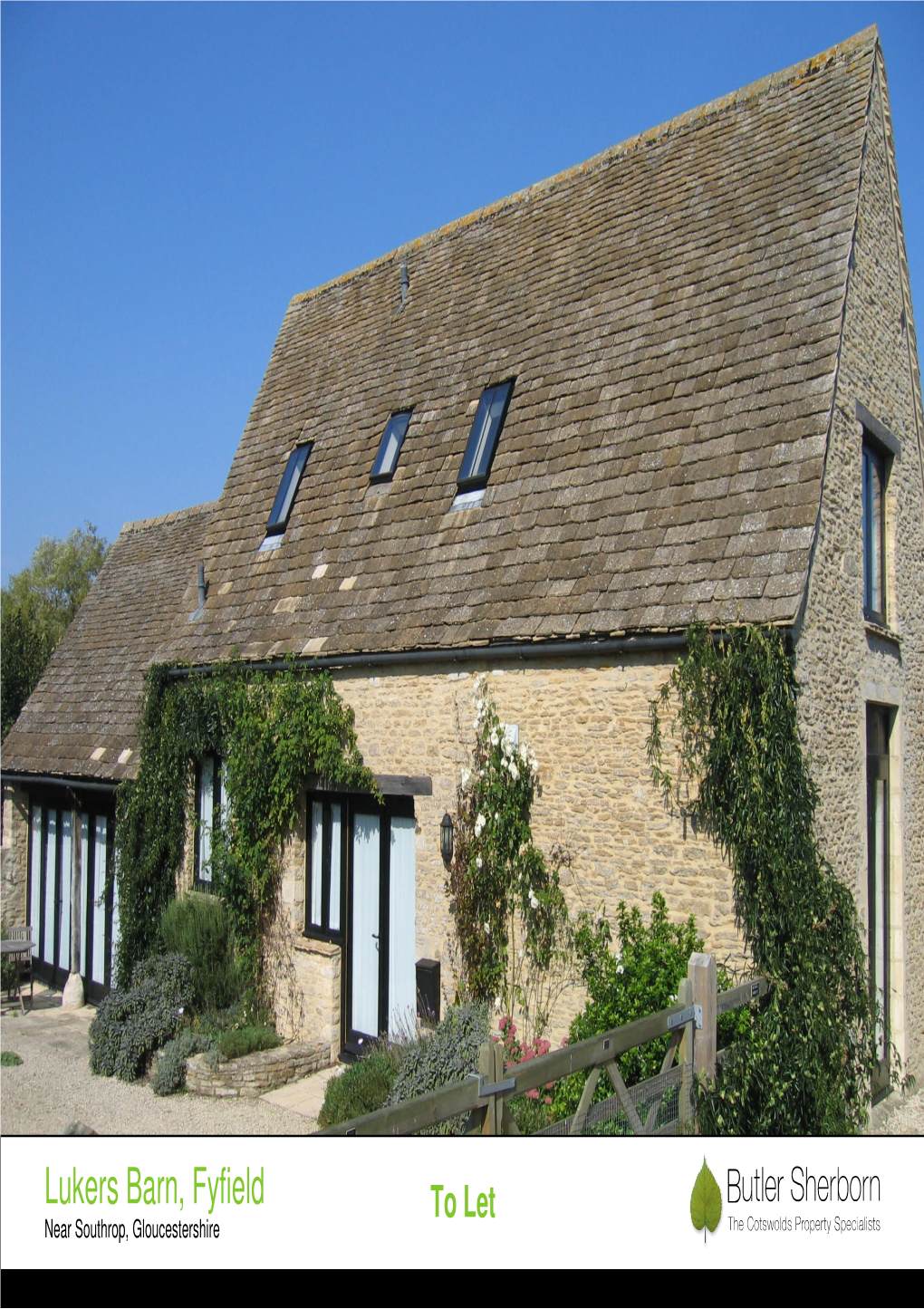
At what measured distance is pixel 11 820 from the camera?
1445 cm

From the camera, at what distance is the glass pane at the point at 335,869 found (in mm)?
9609

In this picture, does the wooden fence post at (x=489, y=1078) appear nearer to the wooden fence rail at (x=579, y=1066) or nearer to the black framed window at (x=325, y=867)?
the wooden fence rail at (x=579, y=1066)

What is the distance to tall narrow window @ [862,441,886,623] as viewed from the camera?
8305 millimetres

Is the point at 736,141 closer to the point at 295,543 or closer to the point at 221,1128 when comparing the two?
the point at 295,543

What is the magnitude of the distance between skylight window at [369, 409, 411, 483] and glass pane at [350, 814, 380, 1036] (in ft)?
12.2

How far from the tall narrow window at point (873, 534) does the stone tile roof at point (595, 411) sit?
1550mm

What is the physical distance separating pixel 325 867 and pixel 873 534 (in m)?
6.03

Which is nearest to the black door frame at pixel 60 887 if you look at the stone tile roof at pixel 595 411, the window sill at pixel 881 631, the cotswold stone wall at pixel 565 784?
the stone tile roof at pixel 595 411

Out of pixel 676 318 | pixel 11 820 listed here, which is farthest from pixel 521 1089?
pixel 11 820

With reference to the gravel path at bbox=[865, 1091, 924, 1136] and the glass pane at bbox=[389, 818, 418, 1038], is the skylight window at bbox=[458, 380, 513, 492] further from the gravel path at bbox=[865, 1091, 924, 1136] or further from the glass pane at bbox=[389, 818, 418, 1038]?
the gravel path at bbox=[865, 1091, 924, 1136]

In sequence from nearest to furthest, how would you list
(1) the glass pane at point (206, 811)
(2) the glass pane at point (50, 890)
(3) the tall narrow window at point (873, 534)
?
1. (3) the tall narrow window at point (873, 534)
2. (1) the glass pane at point (206, 811)
3. (2) the glass pane at point (50, 890)

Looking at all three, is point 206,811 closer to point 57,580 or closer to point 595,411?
point 595,411
